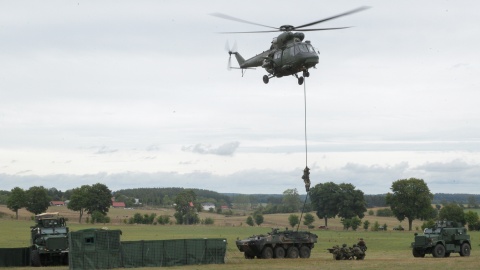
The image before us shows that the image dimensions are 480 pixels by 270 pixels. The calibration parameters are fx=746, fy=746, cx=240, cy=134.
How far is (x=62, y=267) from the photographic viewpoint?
33500mm

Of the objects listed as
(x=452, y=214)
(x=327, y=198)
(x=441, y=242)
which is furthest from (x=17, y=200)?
(x=441, y=242)

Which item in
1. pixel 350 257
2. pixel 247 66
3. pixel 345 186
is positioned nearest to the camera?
pixel 350 257

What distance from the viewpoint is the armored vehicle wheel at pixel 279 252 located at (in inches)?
1529

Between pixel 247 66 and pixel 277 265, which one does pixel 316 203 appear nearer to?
pixel 247 66

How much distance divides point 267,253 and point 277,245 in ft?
2.29

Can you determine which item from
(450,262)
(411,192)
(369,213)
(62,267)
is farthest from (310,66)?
(369,213)

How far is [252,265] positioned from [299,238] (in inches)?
270

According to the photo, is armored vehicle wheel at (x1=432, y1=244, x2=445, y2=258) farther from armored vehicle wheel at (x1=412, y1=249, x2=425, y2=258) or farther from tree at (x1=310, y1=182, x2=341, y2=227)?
tree at (x1=310, y1=182, x2=341, y2=227)

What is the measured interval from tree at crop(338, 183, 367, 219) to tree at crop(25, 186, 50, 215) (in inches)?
2014

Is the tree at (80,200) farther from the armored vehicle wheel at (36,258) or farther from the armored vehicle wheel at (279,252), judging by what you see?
the armored vehicle wheel at (36,258)

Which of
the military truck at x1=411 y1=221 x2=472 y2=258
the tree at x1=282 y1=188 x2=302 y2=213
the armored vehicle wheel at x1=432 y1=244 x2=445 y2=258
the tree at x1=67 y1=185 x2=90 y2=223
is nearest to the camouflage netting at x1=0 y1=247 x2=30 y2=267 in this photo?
the military truck at x1=411 y1=221 x2=472 y2=258

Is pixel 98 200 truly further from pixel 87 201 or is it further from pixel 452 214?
pixel 452 214

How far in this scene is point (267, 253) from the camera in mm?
38719

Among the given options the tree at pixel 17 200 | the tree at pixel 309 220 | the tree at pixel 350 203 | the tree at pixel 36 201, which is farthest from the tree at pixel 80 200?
the tree at pixel 350 203
